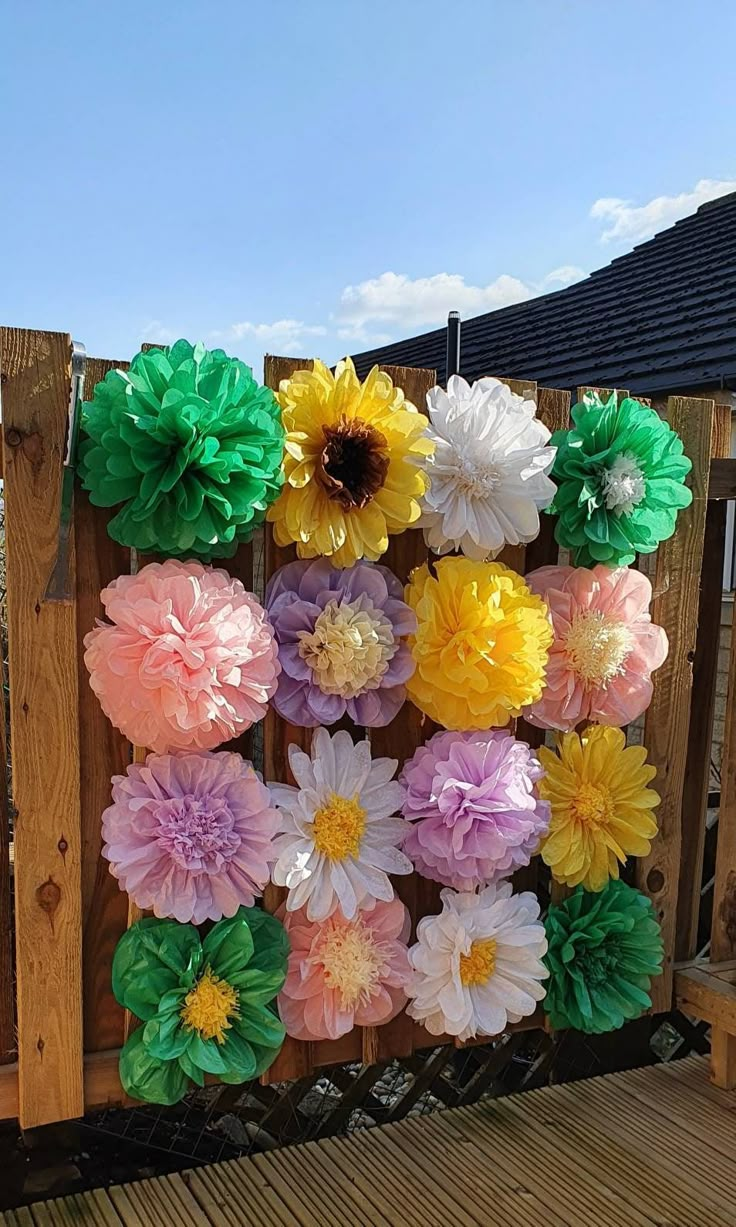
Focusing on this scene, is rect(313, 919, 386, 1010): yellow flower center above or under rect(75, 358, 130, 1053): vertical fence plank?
under

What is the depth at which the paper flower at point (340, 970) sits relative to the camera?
4.66ft

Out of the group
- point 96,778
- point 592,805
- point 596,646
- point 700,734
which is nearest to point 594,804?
point 592,805

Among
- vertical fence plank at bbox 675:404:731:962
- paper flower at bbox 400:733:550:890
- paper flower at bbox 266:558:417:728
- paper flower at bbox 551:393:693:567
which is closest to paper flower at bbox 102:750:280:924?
paper flower at bbox 266:558:417:728

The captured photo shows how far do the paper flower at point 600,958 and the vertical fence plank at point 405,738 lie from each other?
291 mm

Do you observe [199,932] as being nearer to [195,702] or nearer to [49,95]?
[195,702]

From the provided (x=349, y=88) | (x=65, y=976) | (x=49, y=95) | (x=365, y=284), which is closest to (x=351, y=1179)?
(x=65, y=976)

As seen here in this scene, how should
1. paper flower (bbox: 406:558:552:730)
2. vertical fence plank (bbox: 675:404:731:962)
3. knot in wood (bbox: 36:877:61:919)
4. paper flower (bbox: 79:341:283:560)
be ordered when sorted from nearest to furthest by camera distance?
paper flower (bbox: 79:341:283:560) → knot in wood (bbox: 36:877:61:919) → paper flower (bbox: 406:558:552:730) → vertical fence plank (bbox: 675:404:731:962)

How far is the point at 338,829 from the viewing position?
4.63 ft

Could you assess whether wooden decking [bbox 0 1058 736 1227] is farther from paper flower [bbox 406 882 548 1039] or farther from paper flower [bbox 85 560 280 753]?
paper flower [bbox 85 560 280 753]

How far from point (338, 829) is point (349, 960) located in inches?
9.0

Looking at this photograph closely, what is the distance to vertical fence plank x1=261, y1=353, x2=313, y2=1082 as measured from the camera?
1370mm

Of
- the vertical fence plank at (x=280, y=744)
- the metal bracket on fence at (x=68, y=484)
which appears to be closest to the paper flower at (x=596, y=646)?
the vertical fence plank at (x=280, y=744)

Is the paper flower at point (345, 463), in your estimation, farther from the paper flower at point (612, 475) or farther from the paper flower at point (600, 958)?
the paper flower at point (600, 958)

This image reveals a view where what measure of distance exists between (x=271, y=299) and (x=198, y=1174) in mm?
10014
